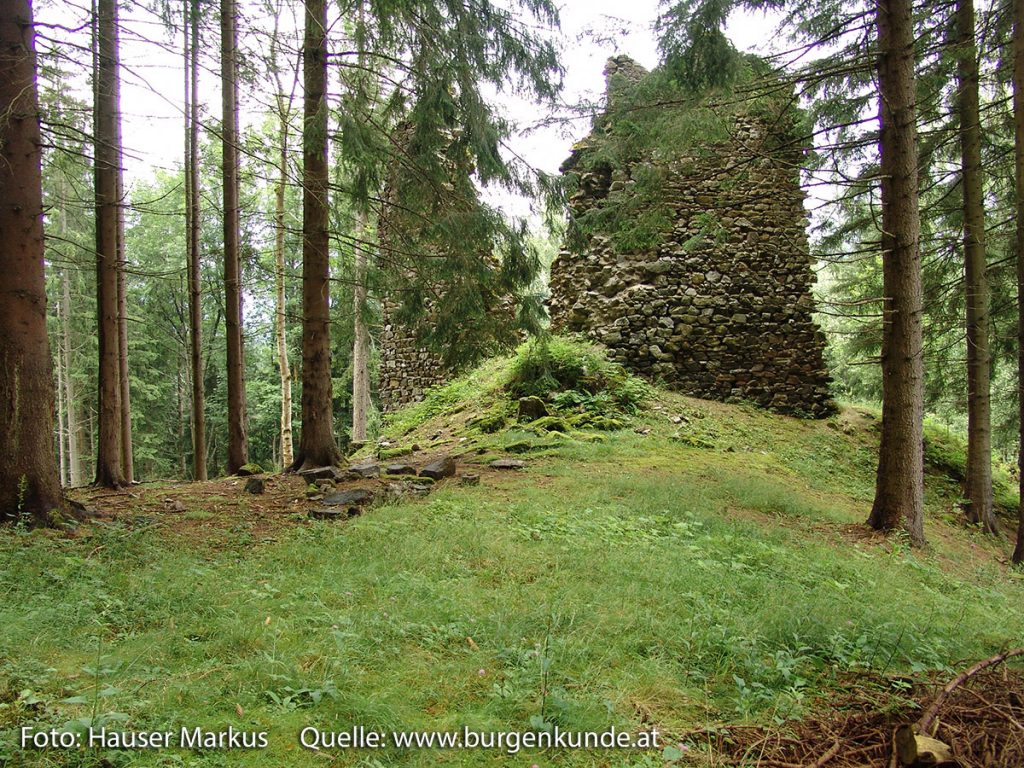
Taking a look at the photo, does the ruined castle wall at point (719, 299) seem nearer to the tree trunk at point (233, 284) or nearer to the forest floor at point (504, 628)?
the forest floor at point (504, 628)

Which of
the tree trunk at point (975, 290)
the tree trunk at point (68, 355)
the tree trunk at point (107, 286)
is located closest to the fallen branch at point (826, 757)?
the tree trunk at point (975, 290)

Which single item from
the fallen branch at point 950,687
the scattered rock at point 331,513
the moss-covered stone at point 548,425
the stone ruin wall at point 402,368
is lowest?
the fallen branch at point 950,687

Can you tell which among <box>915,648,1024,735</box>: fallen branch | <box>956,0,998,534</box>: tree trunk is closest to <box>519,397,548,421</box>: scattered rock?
<box>956,0,998,534</box>: tree trunk

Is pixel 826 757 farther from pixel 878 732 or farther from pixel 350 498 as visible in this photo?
pixel 350 498

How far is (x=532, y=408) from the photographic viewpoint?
10109 mm

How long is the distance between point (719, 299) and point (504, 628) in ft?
33.8

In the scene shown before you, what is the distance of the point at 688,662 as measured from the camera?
2934 mm

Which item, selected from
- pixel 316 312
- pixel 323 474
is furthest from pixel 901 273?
pixel 323 474

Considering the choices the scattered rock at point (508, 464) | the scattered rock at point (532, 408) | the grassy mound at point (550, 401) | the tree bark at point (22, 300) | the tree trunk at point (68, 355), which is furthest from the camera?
the tree trunk at point (68, 355)

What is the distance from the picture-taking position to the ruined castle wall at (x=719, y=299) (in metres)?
11.8

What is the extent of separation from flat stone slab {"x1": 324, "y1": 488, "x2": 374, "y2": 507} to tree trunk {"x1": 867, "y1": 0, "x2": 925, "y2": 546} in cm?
530

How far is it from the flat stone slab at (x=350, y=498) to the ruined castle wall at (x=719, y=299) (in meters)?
6.68

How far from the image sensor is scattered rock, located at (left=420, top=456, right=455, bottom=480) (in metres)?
7.27

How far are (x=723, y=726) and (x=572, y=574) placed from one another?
167 centimetres
